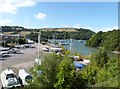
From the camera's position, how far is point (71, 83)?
638 cm

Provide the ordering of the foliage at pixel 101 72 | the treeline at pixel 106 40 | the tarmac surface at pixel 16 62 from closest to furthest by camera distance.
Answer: the foliage at pixel 101 72
the tarmac surface at pixel 16 62
the treeline at pixel 106 40

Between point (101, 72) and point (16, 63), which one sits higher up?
point (101, 72)

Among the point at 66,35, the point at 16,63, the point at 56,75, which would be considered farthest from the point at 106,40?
the point at 56,75

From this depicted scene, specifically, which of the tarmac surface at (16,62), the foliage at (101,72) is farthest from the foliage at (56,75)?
the tarmac surface at (16,62)

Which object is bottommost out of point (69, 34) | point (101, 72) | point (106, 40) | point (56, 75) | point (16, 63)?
point (16, 63)

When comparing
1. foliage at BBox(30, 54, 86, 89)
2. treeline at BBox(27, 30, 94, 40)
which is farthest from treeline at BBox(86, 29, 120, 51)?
foliage at BBox(30, 54, 86, 89)

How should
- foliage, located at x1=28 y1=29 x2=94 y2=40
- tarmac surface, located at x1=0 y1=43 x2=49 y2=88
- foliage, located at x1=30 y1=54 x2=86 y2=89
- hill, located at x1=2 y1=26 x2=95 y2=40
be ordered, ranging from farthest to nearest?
foliage, located at x1=28 y1=29 x2=94 y2=40
hill, located at x1=2 y1=26 x2=95 y2=40
tarmac surface, located at x1=0 y1=43 x2=49 y2=88
foliage, located at x1=30 y1=54 x2=86 y2=89

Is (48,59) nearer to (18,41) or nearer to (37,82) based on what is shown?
(37,82)

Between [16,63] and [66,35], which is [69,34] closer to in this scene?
[66,35]

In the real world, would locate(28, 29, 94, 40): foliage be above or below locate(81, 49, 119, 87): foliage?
above

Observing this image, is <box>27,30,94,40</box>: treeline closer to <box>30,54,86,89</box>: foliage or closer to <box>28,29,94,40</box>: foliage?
<box>28,29,94,40</box>: foliage

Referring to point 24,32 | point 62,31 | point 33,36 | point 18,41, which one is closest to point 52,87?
point 18,41

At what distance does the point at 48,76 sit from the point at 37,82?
33 cm

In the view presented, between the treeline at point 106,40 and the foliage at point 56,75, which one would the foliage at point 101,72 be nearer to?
the foliage at point 56,75
